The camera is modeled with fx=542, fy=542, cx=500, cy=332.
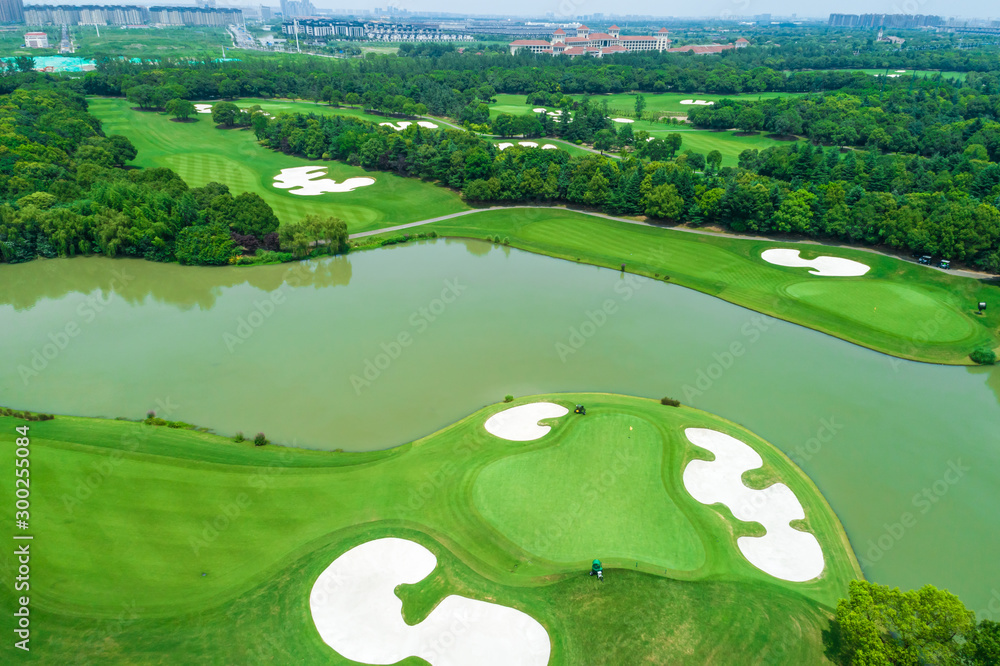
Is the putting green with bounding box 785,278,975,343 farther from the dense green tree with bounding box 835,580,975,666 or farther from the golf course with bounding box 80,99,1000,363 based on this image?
the dense green tree with bounding box 835,580,975,666

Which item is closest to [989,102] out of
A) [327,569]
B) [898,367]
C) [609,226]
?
[609,226]

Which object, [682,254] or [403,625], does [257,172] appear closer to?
[682,254]

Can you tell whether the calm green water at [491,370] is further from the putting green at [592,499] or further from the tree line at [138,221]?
the putting green at [592,499]

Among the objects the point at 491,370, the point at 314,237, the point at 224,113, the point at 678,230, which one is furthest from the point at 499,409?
the point at 224,113

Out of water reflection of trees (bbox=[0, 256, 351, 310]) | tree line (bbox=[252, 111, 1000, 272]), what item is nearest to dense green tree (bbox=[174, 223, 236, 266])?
water reflection of trees (bbox=[0, 256, 351, 310])

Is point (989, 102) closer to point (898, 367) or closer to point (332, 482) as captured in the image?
point (898, 367)

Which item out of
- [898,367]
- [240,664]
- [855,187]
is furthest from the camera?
[855,187]
